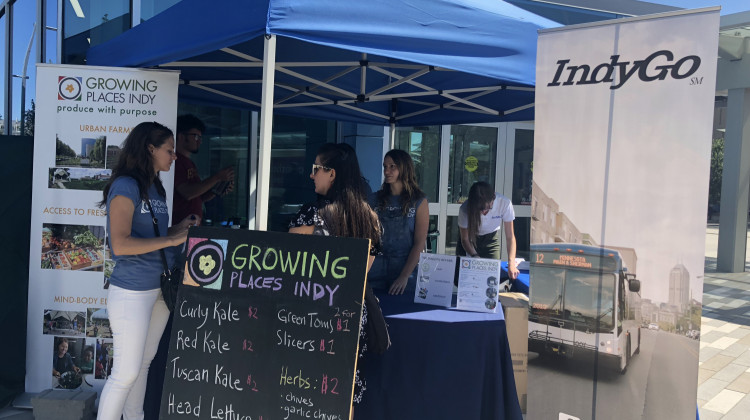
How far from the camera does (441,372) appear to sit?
2.41 meters

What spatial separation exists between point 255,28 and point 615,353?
2008mm

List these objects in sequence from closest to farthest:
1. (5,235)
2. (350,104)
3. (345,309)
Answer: (345,309) < (5,235) < (350,104)

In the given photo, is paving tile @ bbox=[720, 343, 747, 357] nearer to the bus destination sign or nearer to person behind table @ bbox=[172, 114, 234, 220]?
the bus destination sign

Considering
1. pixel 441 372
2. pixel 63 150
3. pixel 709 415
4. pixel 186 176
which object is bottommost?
pixel 709 415

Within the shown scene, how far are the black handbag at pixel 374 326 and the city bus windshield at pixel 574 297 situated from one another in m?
0.72

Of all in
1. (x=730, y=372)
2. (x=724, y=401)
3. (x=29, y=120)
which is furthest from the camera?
(x=29, y=120)

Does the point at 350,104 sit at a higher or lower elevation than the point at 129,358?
higher

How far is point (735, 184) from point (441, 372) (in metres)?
9.99

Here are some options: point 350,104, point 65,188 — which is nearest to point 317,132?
point 350,104

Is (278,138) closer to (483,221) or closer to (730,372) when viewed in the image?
(483,221)

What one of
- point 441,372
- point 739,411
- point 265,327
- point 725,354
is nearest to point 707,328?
point 725,354

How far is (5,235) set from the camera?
3449 mm

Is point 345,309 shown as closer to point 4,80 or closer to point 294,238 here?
point 294,238

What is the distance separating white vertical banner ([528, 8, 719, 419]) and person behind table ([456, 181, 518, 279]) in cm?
180
